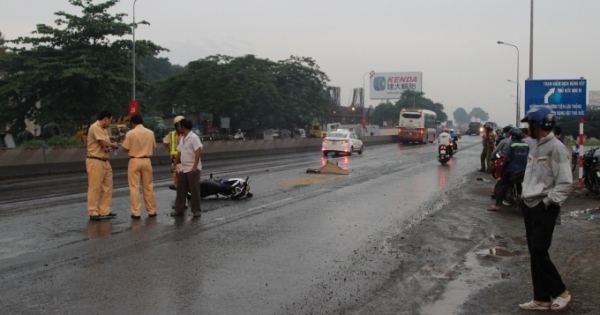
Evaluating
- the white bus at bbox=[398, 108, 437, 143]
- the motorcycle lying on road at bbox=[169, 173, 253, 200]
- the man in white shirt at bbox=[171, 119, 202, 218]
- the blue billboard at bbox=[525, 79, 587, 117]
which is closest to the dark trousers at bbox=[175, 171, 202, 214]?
the man in white shirt at bbox=[171, 119, 202, 218]

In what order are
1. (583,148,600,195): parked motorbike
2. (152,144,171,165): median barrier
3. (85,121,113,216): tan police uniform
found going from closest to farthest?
(85,121,113,216): tan police uniform, (583,148,600,195): parked motorbike, (152,144,171,165): median barrier

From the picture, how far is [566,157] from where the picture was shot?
18.2ft

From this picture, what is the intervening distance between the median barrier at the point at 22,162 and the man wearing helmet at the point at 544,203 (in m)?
18.9

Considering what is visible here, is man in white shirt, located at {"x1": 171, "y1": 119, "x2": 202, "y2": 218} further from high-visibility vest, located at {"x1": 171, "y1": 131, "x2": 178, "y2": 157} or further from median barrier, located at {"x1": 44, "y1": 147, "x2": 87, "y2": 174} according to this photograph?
median barrier, located at {"x1": 44, "y1": 147, "x2": 87, "y2": 174}

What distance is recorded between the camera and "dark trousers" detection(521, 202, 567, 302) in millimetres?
5535

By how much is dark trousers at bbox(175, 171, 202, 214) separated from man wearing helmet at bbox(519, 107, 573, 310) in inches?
252

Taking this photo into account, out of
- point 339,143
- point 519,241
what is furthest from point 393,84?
point 519,241

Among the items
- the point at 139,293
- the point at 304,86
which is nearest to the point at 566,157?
the point at 139,293

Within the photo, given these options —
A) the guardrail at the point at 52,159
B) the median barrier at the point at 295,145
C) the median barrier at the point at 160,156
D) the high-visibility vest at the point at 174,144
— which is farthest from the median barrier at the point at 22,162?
the median barrier at the point at 295,145

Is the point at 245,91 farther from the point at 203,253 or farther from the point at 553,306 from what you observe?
the point at 553,306

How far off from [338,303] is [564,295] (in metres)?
2.07

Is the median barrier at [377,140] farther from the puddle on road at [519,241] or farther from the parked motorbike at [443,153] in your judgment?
the puddle on road at [519,241]

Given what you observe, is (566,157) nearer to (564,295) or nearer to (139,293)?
(564,295)

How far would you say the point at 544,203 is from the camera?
216 inches
